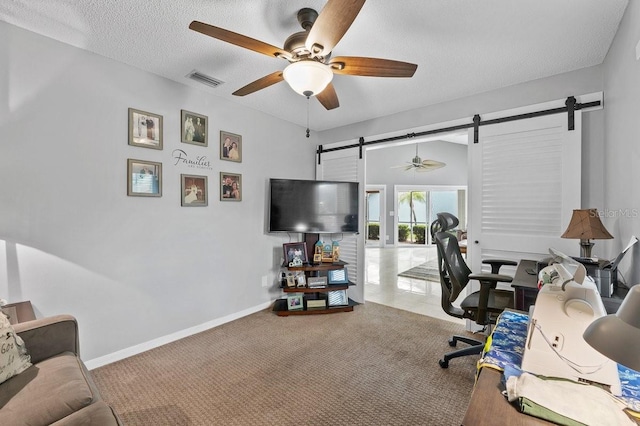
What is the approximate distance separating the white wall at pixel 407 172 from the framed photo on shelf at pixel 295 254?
6025mm

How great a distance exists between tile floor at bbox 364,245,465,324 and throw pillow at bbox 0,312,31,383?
11.7 ft

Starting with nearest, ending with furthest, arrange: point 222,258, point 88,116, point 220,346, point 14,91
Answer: point 14,91 < point 88,116 < point 220,346 < point 222,258

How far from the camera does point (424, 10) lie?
1833 mm

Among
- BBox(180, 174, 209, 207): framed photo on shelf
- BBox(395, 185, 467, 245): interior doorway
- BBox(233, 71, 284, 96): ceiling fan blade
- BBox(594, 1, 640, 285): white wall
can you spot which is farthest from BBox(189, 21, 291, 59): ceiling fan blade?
BBox(395, 185, 467, 245): interior doorway

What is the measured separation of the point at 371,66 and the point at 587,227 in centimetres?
184

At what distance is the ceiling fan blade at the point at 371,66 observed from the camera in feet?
5.97

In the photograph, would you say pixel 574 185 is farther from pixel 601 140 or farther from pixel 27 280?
pixel 27 280

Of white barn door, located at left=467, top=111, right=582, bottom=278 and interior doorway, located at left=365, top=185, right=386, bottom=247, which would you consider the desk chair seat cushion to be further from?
interior doorway, located at left=365, top=185, right=386, bottom=247

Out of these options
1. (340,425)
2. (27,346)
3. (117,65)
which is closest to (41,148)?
(117,65)

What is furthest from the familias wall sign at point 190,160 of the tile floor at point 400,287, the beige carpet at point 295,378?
the tile floor at point 400,287

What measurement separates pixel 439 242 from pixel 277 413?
5.68ft

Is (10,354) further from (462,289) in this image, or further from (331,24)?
(462,289)

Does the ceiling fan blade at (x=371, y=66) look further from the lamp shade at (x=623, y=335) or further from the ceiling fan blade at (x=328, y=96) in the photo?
the lamp shade at (x=623, y=335)

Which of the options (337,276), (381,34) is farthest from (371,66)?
(337,276)
